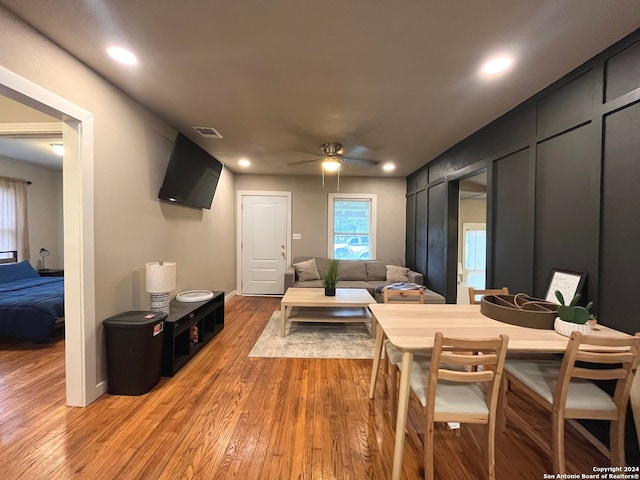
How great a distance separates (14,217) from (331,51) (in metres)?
6.38

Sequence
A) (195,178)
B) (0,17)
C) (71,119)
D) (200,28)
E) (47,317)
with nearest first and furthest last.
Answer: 1. (0,17)
2. (200,28)
3. (71,119)
4. (47,317)
5. (195,178)

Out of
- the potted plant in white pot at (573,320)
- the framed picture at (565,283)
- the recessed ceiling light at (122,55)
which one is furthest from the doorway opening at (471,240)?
the recessed ceiling light at (122,55)

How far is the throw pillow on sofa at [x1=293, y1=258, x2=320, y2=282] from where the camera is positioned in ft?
16.5

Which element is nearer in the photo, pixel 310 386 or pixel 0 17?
pixel 0 17

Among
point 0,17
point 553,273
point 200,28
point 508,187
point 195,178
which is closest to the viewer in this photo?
point 0,17

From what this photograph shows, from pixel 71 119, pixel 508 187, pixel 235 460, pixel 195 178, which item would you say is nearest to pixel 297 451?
pixel 235 460

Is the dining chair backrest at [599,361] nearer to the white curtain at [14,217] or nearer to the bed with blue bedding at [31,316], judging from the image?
the bed with blue bedding at [31,316]

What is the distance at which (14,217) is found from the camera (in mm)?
4816

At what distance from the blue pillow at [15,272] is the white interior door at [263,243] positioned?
3.44m

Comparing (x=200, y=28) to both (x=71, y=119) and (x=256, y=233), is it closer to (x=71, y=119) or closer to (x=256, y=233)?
(x=71, y=119)

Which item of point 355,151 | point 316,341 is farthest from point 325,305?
point 355,151

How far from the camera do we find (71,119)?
1903 millimetres

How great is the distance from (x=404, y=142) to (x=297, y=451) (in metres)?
3.44

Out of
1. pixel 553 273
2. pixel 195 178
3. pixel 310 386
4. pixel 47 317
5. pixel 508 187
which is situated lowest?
pixel 310 386
